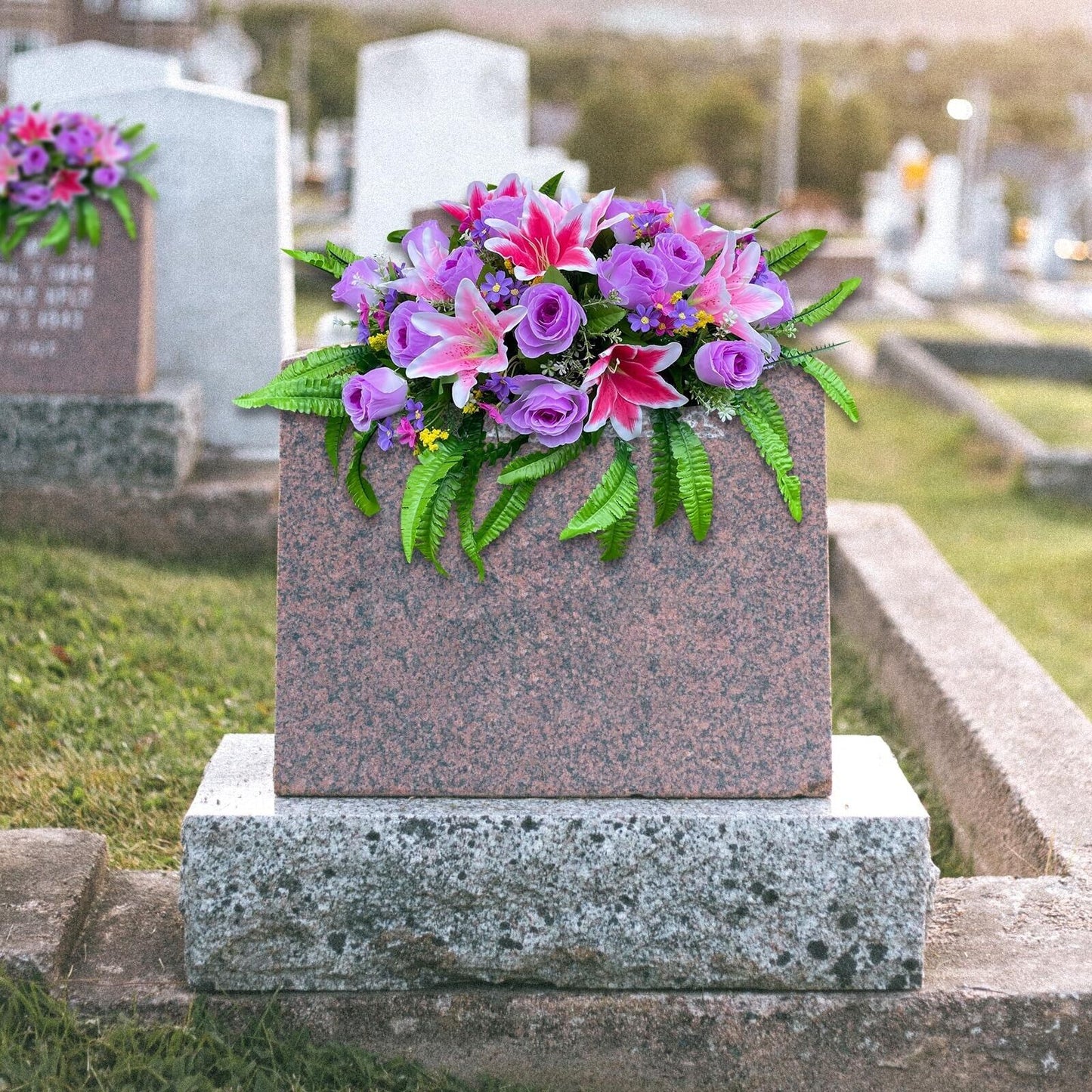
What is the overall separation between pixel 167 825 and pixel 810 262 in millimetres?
10847

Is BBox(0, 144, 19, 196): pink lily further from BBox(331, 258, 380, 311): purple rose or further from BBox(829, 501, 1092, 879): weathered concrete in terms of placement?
BBox(331, 258, 380, 311): purple rose

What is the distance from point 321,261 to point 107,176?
294cm

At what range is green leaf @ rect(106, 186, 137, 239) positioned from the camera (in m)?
4.62

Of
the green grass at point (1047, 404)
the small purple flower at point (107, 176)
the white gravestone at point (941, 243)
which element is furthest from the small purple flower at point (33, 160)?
the white gravestone at point (941, 243)

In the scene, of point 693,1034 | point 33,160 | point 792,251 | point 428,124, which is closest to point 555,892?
point 693,1034

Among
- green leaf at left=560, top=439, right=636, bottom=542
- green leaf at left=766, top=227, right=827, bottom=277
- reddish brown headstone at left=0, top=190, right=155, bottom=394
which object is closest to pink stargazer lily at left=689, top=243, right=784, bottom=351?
green leaf at left=766, top=227, right=827, bottom=277

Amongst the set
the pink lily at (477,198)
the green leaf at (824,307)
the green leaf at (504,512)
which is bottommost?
the green leaf at (504,512)

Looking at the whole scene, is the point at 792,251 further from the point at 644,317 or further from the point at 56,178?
the point at 56,178

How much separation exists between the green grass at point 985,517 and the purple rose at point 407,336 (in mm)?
2677

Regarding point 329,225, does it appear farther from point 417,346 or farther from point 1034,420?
point 417,346

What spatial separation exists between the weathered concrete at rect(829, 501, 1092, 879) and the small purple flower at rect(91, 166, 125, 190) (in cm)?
268

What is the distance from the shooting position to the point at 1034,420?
8984 millimetres

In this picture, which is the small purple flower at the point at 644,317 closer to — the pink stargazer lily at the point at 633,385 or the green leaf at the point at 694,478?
the pink stargazer lily at the point at 633,385

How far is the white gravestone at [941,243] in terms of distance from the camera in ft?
60.7
